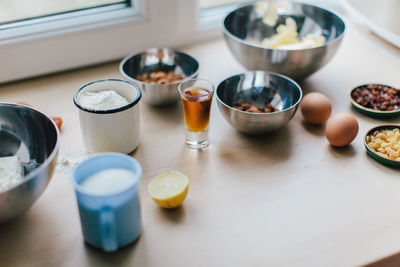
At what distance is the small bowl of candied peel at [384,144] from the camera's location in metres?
0.87

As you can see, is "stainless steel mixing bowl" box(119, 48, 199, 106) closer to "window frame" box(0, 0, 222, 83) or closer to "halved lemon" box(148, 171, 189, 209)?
"window frame" box(0, 0, 222, 83)

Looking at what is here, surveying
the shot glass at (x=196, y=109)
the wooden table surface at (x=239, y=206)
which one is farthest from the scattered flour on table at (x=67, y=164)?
the shot glass at (x=196, y=109)

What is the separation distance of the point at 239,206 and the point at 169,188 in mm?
130

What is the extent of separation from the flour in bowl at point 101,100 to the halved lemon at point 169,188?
0.17 metres

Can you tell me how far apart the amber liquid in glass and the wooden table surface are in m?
A: 0.06

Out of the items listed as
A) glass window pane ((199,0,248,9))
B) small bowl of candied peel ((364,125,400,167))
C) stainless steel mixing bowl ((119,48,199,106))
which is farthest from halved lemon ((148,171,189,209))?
glass window pane ((199,0,248,9))

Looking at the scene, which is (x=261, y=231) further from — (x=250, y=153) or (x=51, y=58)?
(x=51, y=58)

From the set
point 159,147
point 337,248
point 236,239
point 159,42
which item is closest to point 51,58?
point 159,42

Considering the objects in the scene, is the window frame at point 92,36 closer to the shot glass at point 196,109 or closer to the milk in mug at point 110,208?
the shot glass at point 196,109

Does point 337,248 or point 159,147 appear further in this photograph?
point 159,147

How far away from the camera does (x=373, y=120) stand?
1.01 m

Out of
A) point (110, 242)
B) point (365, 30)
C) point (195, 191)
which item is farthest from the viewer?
point (365, 30)

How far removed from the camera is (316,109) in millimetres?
960

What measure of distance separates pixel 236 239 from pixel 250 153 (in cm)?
24
